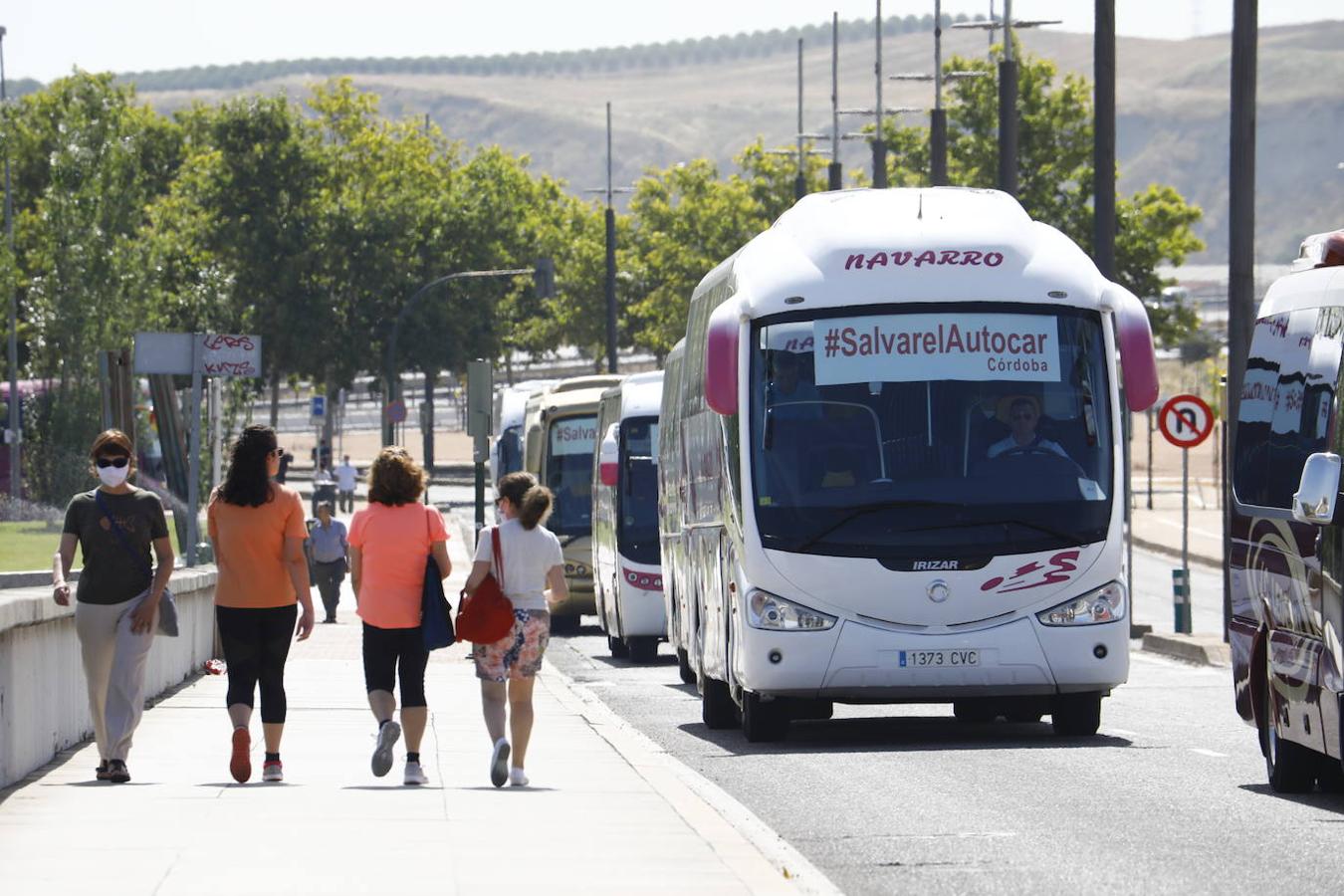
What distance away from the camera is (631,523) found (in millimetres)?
29828

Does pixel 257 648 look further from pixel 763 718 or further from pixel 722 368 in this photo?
pixel 763 718

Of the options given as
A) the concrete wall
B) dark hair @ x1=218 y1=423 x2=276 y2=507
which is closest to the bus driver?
dark hair @ x1=218 y1=423 x2=276 y2=507

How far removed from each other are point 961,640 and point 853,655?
0.66 m

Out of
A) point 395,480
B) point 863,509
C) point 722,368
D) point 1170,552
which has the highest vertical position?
point 722,368

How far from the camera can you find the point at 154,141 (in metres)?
97.4

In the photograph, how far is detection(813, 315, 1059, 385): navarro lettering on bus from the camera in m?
16.8

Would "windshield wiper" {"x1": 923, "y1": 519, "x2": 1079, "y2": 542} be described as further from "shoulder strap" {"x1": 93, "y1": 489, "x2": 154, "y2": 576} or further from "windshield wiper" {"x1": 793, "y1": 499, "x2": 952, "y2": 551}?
"shoulder strap" {"x1": 93, "y1": 489, "x2": 154, "y2": 576}

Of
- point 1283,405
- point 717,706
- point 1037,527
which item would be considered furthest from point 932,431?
point 1283,405

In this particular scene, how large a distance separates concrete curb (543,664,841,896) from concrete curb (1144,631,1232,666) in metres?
12.0

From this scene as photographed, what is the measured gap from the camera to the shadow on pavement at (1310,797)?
12914 millimetres

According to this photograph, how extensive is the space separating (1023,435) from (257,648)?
18.3 ft

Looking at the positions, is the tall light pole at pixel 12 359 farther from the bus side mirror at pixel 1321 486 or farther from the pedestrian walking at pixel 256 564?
the bus side mirror at pixel 1321 486

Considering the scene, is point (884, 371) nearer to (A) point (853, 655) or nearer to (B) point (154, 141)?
(A) point (853, 655)

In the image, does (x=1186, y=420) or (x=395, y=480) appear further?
(x=1186, y=420)
